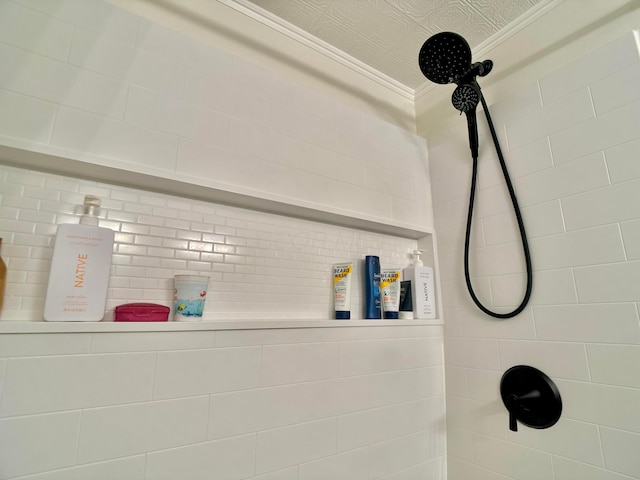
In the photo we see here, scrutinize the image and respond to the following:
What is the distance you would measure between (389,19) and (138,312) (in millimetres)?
1258

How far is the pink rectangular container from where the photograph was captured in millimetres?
687

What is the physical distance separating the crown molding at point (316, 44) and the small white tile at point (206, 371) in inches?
43.9

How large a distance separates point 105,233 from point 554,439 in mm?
1270

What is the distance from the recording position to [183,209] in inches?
33.7

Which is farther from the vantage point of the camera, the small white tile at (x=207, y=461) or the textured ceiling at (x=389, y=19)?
the textured ceiling at (x=389, y=19)

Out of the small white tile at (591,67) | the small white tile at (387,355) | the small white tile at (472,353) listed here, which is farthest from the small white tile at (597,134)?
the small white tile at (387,355)

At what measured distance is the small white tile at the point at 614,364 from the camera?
0.76 metres

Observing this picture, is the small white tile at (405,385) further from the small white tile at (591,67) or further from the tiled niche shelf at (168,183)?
the small white tile at (591,67)

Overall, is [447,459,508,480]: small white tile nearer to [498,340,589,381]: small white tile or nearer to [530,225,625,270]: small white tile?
[498,340,589,381]: small white tile

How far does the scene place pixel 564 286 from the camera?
0.90 metres

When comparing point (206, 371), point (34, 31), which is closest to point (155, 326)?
point (206, 371)

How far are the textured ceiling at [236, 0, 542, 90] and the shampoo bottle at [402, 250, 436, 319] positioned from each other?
865mm

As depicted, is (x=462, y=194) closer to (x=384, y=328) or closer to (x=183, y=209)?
(x=384, y=328)

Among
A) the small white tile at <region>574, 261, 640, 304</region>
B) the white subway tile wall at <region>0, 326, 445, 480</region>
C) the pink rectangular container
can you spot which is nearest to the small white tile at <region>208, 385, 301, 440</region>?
the white subway tile wall at <region>0, 326, 445, 480</region>
